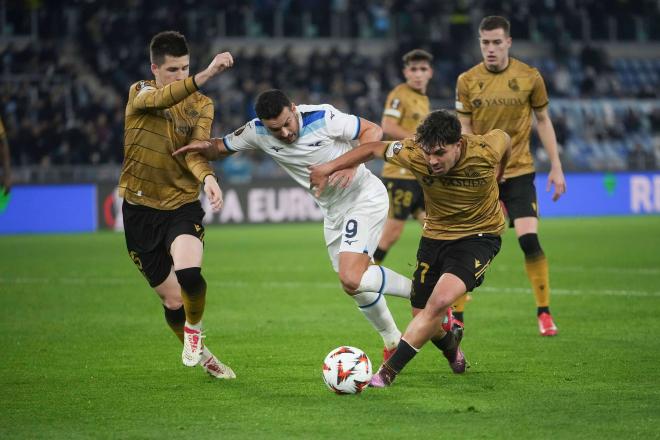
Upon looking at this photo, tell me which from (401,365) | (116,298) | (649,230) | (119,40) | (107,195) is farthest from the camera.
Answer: (119,40)

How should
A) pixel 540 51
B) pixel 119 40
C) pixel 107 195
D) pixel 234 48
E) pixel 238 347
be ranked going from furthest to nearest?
pixel 540 51 < pixel 234 48 < pixel 119 40 < pixel 107 195 < pixel 238 347

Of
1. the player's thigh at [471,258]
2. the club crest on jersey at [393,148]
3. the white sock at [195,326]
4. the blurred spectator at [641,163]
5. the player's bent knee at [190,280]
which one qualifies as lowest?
the blurred spectator at [641,163]

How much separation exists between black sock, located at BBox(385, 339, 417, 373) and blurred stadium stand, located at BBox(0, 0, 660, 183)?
16.9 meters

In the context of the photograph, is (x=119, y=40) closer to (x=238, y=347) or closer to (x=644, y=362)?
(x=238, y=347)

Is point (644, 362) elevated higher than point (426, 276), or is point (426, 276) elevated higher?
point (426, 276)

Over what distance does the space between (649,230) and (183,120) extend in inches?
590

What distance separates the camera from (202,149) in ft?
23.1

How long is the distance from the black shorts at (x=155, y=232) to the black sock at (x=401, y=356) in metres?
1.55

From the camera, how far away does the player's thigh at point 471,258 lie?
6629 millimetres

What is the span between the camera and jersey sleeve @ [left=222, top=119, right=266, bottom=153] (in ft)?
23.7

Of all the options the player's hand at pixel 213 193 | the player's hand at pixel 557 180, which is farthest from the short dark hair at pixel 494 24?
the player's hand at pixel 213 193

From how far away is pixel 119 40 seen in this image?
88.7ft

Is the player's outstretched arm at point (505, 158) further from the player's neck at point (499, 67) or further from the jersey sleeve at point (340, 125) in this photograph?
the player's neck at point (499, 67)

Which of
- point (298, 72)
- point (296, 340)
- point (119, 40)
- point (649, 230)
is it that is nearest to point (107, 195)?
point (119, 40)
